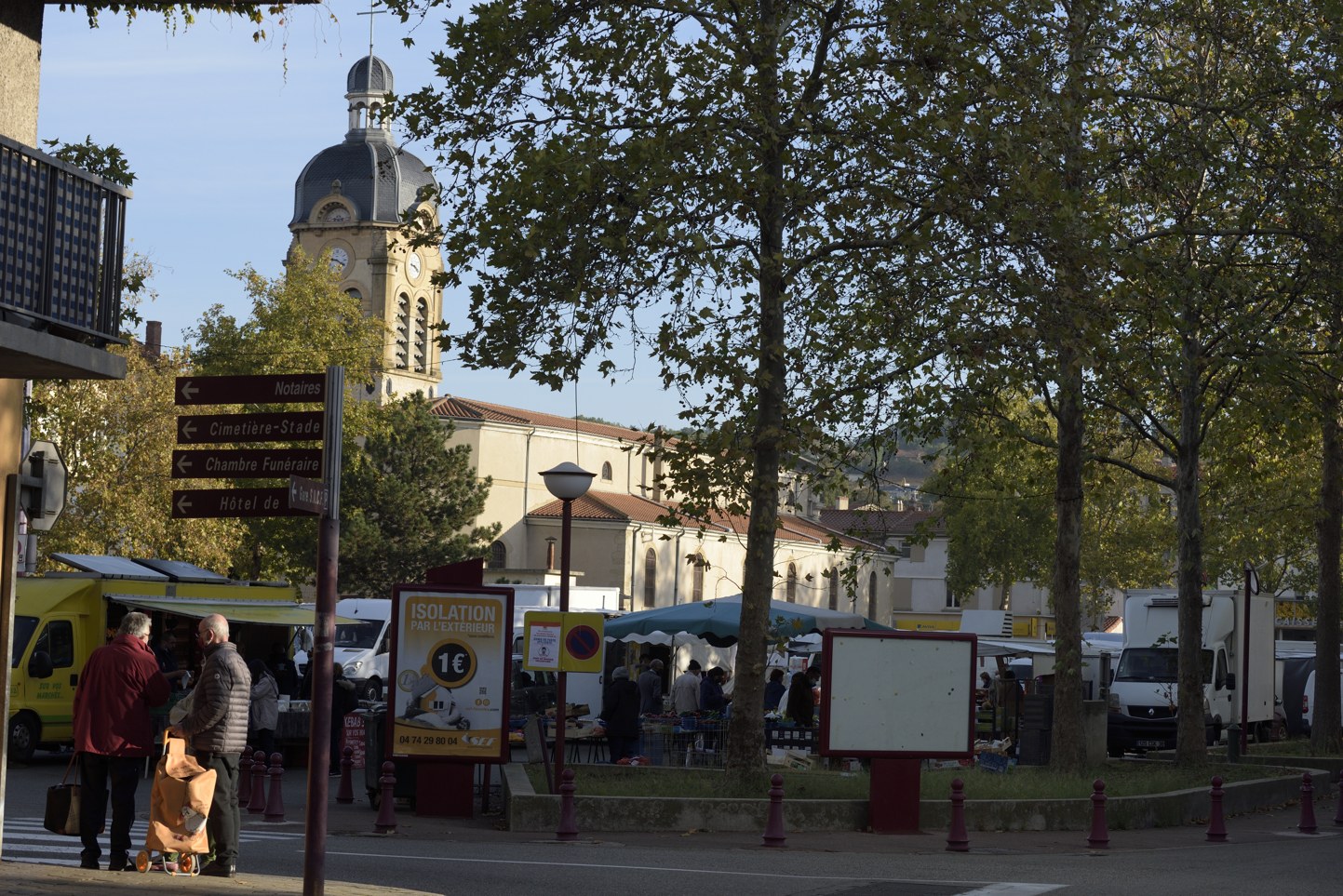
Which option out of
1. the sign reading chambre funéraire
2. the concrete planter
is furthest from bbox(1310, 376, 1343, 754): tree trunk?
the sign reading chambre funéraire

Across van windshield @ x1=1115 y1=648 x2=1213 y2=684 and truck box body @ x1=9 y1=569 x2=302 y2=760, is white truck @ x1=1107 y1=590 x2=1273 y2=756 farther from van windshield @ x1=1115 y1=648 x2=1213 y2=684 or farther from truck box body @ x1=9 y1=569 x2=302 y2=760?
truck box body @ x1=9 y1=569 x2=302 y2=760

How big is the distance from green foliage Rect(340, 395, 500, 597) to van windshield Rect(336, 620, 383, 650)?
31.2 meters

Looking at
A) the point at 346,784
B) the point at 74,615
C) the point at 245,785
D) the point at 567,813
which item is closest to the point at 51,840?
the point at 567,813

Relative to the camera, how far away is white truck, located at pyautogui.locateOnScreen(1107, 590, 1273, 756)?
→ 3769cm

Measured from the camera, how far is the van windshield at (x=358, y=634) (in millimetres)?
39428

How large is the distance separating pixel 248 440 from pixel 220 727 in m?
2.74

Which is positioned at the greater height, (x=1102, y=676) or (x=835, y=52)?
(x=835, y=52)

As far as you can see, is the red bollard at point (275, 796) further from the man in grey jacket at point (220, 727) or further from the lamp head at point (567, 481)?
the man in grey jacket at point (220, 727)

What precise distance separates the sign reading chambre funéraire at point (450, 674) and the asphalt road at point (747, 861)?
2.94 ft

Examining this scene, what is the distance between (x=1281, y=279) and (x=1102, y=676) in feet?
56.5

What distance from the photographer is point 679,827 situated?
17.5 m

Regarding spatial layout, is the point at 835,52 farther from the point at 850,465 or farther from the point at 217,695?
the point at 217,695

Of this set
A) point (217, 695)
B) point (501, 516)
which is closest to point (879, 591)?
point (501, 516)

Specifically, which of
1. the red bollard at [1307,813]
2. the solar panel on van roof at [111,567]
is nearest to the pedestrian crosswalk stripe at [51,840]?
the solar panel on van roof at [111,567]
